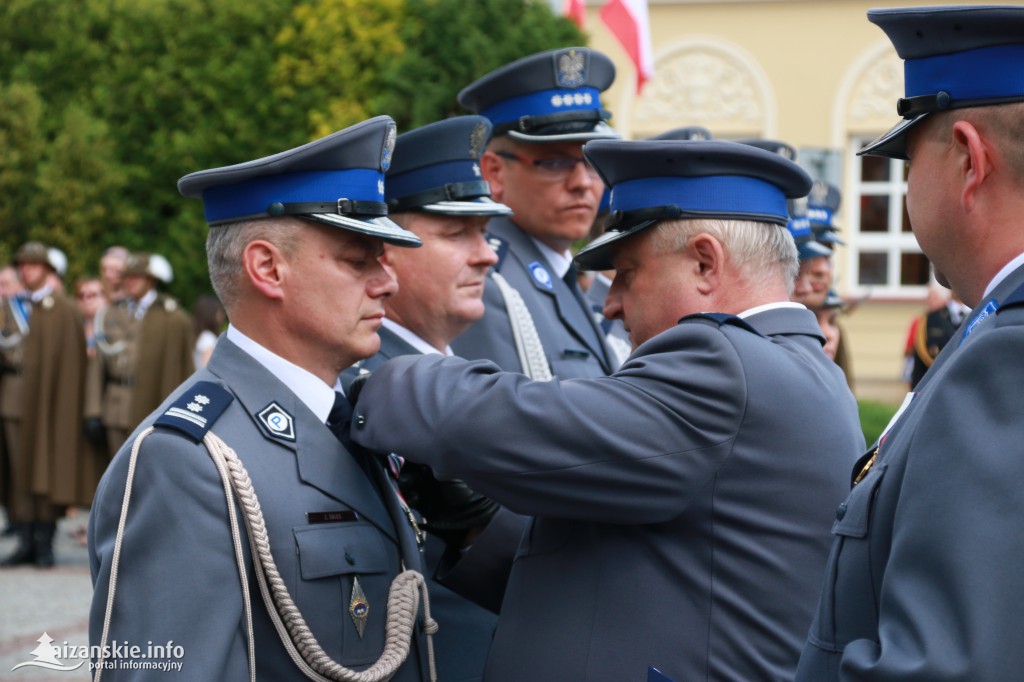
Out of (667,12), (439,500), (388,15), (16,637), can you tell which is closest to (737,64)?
(667,12)

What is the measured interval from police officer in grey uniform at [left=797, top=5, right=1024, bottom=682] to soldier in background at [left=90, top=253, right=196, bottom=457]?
8.84 m

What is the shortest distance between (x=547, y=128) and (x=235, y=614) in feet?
7.83

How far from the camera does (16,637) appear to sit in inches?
277

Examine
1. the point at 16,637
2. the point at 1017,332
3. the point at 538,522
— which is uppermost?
the point at 1017,332

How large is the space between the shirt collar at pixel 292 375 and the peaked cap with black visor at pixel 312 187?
0.23 m

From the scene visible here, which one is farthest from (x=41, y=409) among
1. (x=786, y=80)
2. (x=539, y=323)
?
(x=786, y=80)

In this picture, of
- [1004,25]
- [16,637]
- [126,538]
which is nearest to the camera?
[1004,25]

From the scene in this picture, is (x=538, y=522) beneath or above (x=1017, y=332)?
beneath

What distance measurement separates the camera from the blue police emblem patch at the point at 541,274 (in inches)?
160

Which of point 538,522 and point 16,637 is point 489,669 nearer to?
point 538,522

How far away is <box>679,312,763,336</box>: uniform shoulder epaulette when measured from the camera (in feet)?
7.88

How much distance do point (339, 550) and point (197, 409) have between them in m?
0.35

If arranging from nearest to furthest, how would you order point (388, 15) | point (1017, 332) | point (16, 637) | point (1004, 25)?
point (1017, 332), point (1004, 25), point (16, 637), point (388, 15)

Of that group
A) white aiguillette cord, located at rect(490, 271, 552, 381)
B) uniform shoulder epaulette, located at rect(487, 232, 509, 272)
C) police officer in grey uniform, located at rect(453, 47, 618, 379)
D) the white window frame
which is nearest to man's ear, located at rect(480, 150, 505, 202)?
police officer in grey uniform, located at rect(453, 47, 618, 379)
